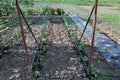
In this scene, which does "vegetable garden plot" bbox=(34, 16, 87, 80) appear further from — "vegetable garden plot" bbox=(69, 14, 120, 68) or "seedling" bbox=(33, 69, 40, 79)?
"vegetable garden plot" bbox=(69, 14, 120, 68)

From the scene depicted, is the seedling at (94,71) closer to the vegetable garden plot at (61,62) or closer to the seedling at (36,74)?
the vegetable garden plot at (61,62)

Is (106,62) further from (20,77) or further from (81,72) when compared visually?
(20,77)

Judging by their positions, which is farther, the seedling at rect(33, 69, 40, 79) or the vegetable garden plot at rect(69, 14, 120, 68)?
the vegetable garden plot at rect(69, 14, 120, 68)

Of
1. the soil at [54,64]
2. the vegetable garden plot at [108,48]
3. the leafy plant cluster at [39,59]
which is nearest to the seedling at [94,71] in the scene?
the soil at [54,64]

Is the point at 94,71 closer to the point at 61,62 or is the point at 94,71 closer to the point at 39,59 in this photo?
the point at 61,62

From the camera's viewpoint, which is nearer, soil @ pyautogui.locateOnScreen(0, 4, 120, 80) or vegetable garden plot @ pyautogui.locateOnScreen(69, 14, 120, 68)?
soil @ pyautogui.locateOnScreen(0, 4, 120, 80)

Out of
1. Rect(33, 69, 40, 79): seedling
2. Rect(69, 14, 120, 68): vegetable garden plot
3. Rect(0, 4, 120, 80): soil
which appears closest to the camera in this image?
Rect(33, 69, 40, 79): seedling

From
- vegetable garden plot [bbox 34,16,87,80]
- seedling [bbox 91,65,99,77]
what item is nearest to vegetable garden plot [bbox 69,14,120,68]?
seedling [bbox 91,65,99,77]

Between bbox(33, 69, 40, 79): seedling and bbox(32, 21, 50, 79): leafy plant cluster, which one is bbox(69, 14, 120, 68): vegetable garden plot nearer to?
bbox(32, 21, 50, 79): leafy plant cluster

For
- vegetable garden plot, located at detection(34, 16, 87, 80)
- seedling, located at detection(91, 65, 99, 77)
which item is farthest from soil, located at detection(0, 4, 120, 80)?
seedling, located at detection(91, 65, 99, 77)

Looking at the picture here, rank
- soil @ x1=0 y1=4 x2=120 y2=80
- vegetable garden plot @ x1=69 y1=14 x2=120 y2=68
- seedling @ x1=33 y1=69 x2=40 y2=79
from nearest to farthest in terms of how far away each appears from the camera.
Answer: seedling @ x1=33 y1=69 x2=40 y2=79, soil @ x1=0 y1=4 x2=120 y2=80, vegetable garden plot @ x1=69 y1=14 x2=120 y2=68

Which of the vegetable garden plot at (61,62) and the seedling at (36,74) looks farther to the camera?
the vegetable garden plot at (61,62)

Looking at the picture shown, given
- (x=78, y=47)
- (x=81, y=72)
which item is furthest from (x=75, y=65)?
(x=78, y=47)

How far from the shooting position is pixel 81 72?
473 centimetres
